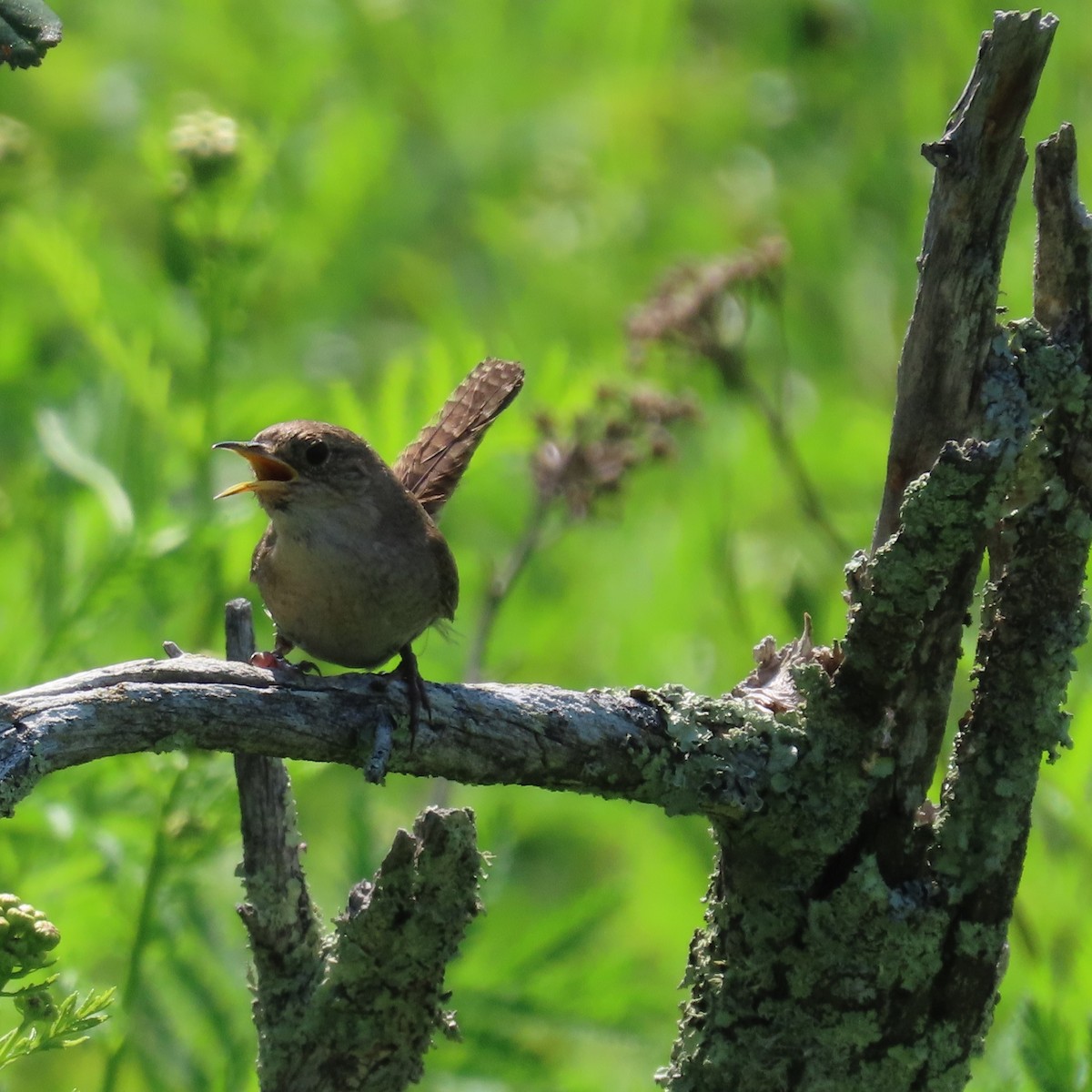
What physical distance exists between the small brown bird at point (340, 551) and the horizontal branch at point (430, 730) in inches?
31.0

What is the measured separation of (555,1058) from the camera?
5863 mm

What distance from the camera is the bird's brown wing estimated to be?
13.1ft

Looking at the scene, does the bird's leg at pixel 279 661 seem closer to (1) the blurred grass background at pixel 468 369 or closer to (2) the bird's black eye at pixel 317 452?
(1) the blurred grass background at pixel 468 369

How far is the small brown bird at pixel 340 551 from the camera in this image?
3428 mm

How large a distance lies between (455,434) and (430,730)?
1.85m

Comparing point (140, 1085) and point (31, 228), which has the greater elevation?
point (31, 228)

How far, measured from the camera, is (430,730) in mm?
2365

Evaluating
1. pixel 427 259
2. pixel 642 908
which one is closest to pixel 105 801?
pixel 642 908

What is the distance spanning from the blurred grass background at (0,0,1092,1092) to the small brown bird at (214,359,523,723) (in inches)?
12.2

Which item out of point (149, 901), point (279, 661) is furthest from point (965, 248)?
point (149, 901)

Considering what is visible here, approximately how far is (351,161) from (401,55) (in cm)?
190

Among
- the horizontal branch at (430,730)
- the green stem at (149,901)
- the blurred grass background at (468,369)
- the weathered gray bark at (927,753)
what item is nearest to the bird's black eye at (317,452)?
the blurred grass background at (468,369)

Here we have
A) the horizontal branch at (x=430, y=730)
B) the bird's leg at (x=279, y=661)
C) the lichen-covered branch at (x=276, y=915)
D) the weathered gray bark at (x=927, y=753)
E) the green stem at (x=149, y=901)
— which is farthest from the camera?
the green stem at (x=149, y=901)

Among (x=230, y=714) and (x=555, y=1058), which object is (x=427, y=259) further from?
(x=230, y=714)
